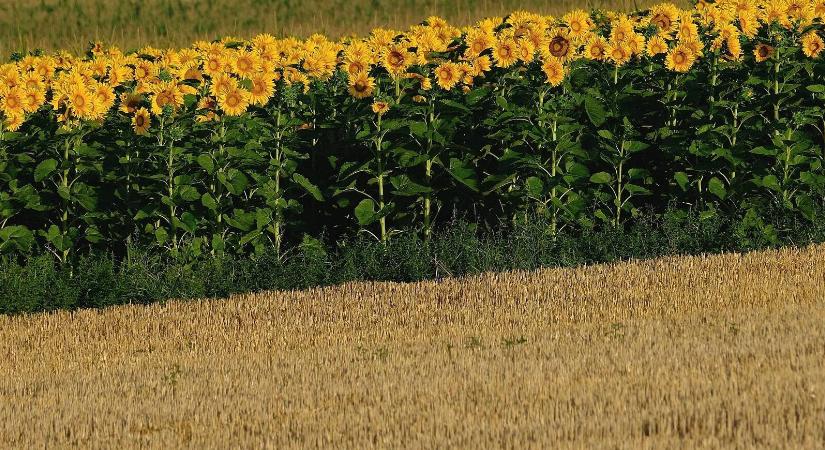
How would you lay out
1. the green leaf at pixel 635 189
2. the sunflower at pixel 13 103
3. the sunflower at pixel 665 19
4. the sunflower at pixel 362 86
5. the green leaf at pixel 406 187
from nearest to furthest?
the sunflower at pixel 13 103
the green leaf at pixel 406 187
the sunflower at pixel 362 86
the green leaf at pixel 635 189
the sunflower at pixel 665 19

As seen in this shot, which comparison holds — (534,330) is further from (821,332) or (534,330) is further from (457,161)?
(457,161)

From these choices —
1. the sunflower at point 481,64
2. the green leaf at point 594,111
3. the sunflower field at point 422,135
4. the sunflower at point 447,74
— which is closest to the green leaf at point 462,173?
the sunflower field at point 422,135

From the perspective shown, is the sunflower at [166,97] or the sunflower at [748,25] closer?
the sunflower at [166,97]

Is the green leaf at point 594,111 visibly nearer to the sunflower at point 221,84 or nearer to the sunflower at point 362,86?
the sunflower at point 362,86

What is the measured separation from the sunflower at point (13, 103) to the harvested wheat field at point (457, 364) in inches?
62.9

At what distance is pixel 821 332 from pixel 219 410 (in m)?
3.10

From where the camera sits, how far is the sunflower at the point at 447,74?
1027 centimetres

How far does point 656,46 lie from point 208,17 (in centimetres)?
1354

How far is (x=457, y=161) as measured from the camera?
10289 millimetres

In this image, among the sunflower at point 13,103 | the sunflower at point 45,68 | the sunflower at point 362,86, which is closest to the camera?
the sunflower at point 13,103

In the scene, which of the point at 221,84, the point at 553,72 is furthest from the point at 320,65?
the point at 553,72

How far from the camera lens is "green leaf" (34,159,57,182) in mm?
9953

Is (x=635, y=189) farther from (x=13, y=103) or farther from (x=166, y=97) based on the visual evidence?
(x=13, y=103)

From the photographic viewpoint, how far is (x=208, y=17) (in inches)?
907
